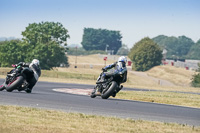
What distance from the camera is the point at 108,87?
69.3 ft

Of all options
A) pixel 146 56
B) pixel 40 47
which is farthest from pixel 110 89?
pixel 146 56

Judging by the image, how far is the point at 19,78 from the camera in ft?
69.3

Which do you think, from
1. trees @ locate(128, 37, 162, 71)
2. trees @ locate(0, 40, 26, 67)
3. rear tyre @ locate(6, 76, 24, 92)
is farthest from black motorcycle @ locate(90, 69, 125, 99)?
trees @ locate(128, 37, 162, 71)

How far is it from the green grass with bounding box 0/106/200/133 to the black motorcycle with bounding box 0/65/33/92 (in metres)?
4.97

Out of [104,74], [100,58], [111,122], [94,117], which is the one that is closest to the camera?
[111,122]

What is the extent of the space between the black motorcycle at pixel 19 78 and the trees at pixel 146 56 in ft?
409

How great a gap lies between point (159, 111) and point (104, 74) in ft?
11.5

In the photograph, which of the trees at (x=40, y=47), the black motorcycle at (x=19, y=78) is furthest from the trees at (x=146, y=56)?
the black motorcycle at (x=19, y=78)

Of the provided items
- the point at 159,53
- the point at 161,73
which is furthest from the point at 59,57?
the point at 159,53

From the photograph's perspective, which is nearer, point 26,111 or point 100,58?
point 26,111

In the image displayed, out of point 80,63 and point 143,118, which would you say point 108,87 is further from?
point 80,63

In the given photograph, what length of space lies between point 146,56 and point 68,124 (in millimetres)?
135623

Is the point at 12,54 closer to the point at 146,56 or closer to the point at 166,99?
the point at 146,56

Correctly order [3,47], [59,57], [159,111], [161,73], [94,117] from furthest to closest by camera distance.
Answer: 1. [161,73]
2. [3,47]
3. [59,57]
4. [159,111]
5. [94,117]
